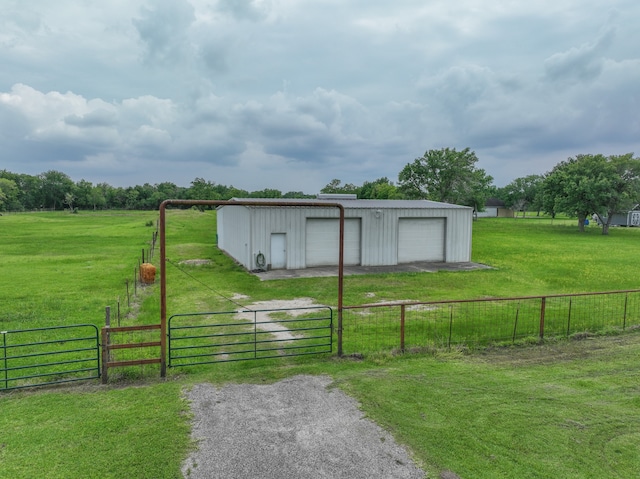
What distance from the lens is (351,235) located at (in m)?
20.3

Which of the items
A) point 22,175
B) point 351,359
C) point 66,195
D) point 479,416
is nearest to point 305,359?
point 351,359

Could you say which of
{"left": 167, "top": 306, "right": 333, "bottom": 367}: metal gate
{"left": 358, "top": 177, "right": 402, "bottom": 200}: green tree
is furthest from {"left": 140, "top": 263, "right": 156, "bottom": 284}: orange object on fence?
{"left": 358, "top": 177, "right": 402, "bottom": 200}: green tree

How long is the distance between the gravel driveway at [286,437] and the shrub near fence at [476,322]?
239 centimetres

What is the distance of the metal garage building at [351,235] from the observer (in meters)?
18.8

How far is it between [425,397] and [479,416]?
819 millimetres

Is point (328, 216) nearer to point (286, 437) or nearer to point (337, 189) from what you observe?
point (286, 437)

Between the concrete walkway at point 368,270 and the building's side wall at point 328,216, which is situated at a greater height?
the building's side wall at point 328,216

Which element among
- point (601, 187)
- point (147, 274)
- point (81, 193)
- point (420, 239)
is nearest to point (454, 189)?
point (601, 187)

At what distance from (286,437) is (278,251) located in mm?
14055

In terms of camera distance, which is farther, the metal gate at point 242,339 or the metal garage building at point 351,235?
the metal garage building at point 351,235

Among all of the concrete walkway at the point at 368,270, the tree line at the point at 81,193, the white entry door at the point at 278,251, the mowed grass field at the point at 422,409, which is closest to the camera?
the mowed grass field at the point at 422,409

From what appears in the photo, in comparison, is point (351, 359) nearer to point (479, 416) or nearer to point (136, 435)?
point (479, 416)

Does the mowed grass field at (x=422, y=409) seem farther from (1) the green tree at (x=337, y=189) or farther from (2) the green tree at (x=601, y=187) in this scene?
(1) the green tree at (x=337, y=189)

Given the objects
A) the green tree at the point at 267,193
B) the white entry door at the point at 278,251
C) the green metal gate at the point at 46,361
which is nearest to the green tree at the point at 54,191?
the green tree at the point at 267,193
